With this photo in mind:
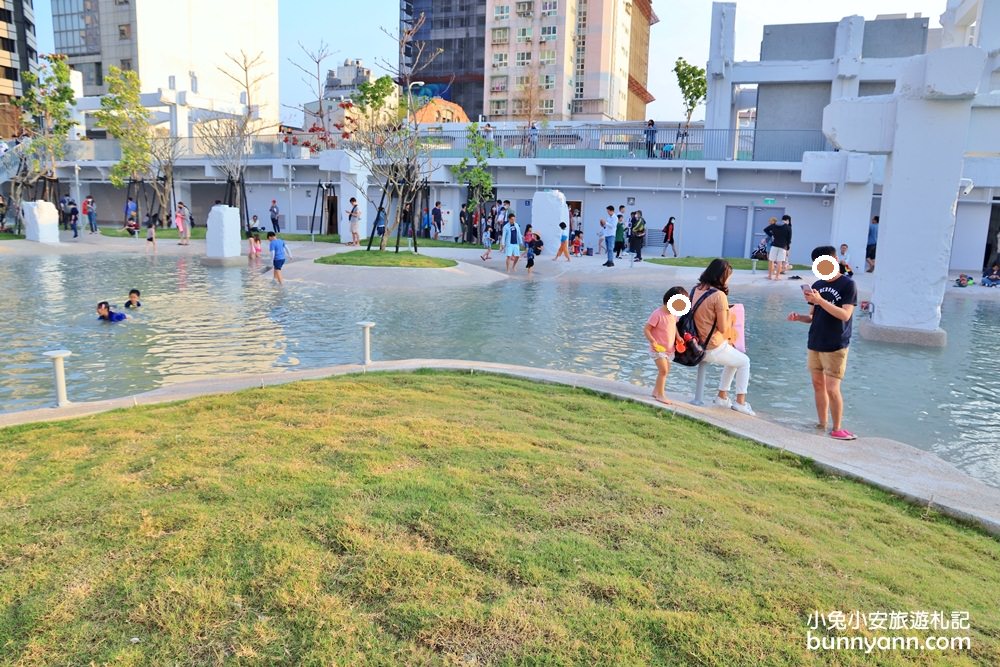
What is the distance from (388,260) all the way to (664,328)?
1613cm

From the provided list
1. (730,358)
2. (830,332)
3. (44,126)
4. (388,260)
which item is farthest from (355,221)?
(830,332)

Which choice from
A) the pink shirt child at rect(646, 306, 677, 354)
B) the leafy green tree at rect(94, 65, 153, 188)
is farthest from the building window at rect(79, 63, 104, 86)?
the pink shirt child at rect(646, 306, 677, 354)

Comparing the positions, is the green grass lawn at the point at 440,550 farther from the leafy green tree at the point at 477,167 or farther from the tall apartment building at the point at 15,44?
the tall apartment building at the point at 15,44

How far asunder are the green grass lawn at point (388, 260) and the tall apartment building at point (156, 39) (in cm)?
4868

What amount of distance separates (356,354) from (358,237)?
22.5 meters

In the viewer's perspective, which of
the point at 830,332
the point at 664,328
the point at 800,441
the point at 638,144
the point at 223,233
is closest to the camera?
the point at 800,441

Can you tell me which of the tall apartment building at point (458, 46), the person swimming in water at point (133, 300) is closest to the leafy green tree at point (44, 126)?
the person swimming in water at point (133, 300)

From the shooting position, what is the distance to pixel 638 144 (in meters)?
34.4

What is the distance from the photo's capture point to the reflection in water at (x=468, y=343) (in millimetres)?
9211

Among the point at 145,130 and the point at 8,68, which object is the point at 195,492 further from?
the point at 8,68

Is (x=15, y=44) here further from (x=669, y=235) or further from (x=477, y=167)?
(x=669, y=235)

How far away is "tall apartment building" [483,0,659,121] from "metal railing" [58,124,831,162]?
41.3 m

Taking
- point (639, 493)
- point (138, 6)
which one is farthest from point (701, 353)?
point (138, 6)

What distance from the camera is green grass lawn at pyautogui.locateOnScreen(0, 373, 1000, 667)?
3414 mm
